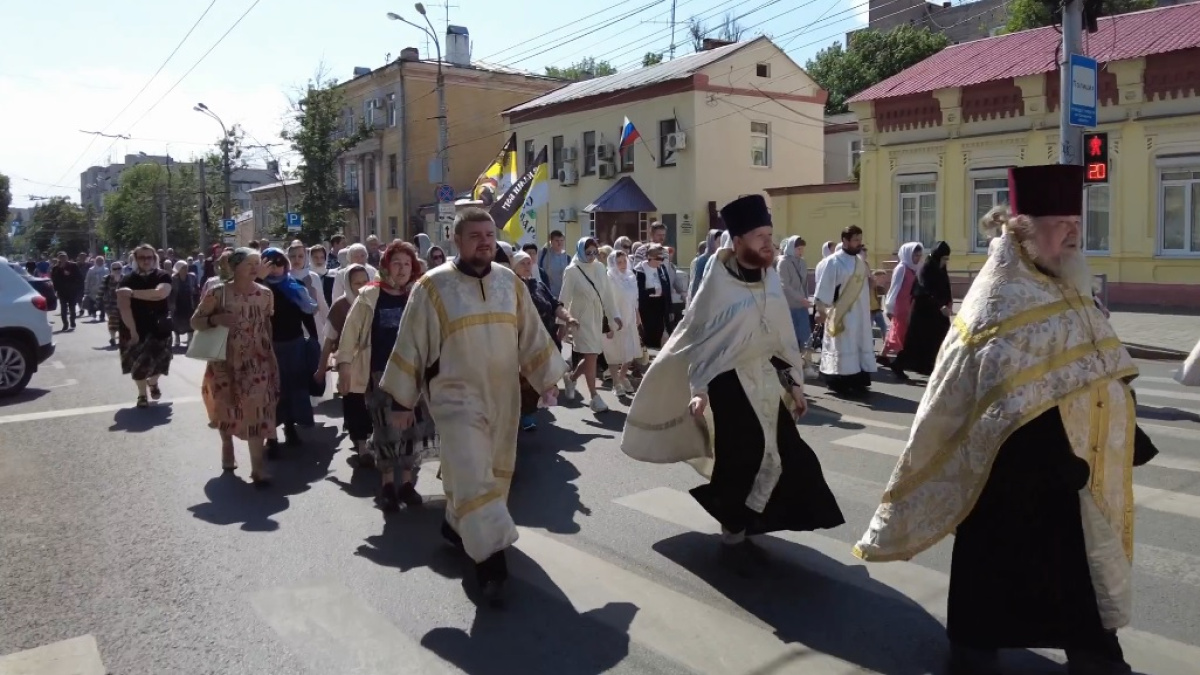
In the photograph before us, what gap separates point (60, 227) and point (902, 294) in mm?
108917

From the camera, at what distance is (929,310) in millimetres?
11281

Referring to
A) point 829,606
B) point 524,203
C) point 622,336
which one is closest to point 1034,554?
point 829,606

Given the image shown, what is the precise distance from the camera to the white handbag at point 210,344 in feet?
24.5

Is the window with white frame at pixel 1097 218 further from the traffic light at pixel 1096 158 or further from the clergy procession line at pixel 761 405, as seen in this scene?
the clergy procession line at pixel 761 405

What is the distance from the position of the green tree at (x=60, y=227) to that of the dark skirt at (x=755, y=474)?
4335 inches

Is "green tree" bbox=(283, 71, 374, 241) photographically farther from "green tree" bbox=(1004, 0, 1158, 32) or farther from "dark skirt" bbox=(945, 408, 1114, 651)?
"dark skirt" bbox=(945, 408, 1114, 651)

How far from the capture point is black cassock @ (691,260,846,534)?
5125 millimetres

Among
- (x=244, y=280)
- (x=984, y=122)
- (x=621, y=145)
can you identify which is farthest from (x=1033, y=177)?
(x=621, y=145)

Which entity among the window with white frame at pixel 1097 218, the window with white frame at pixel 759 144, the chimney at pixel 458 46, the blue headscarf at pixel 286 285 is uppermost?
the chimney at pixel 458 46

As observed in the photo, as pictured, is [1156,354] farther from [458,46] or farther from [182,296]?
[458,46]

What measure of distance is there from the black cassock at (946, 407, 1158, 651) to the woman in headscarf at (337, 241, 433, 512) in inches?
162

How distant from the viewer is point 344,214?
2116 inches

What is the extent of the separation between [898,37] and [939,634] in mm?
45009

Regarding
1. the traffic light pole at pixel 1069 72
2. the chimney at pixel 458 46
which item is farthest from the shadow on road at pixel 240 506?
the chimney at pixel 458 46
